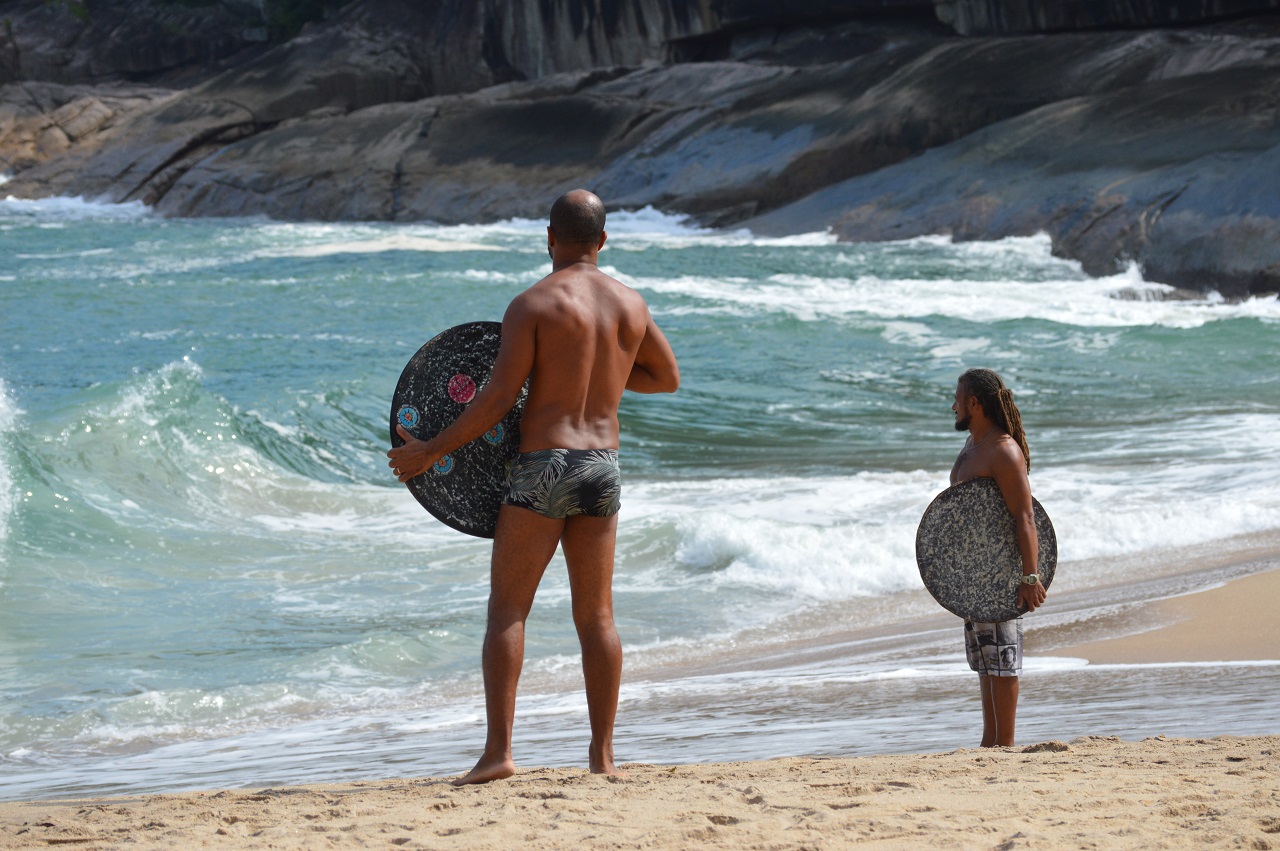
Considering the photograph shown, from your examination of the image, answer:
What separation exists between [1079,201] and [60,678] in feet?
61.4

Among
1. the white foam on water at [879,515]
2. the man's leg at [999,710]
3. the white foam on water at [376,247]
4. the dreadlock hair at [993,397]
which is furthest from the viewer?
the white foam on water at [376,247]

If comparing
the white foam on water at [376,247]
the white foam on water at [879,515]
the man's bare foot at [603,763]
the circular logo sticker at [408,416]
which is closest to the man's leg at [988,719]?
the man's bare foot at [603,763]

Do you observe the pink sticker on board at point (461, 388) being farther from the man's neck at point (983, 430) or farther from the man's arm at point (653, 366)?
the man's neck at point (983, 430)

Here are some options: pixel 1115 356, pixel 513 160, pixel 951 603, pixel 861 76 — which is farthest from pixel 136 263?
pixel 951 603

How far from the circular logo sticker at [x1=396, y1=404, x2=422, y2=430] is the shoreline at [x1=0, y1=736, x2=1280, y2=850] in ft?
2.95

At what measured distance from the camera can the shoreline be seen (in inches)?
116

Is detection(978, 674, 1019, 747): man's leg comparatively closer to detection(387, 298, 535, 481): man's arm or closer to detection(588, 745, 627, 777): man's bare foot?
detection(588, 745, 627, 777): man's bare foot

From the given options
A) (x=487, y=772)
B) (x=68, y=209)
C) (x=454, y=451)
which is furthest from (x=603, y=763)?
(x=68, y=209)

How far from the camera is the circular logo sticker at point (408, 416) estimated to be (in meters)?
A: 3.84

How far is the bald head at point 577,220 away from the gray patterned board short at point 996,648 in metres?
1.52

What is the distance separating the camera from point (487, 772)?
11.9 feet

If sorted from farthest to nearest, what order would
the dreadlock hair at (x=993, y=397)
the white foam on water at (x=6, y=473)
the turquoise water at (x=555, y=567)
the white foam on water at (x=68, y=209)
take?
the white foam on water at (x=68, y=209) < the white foam on water at (x=6, y=473) < the turquoise water at (x=555, y=567) < the dreadlock hair at (x=993, y=397)

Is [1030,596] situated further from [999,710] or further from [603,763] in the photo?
[603,763]

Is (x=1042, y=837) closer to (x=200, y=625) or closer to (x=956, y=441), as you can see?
(x=200, y=625)
